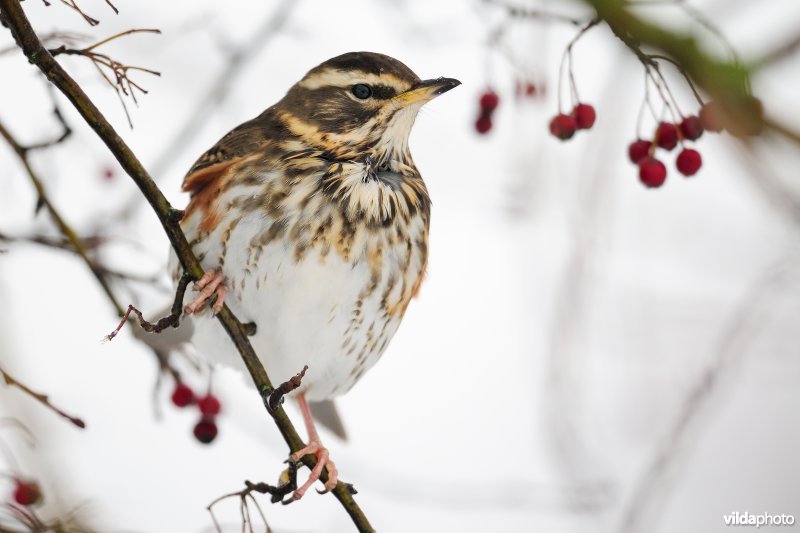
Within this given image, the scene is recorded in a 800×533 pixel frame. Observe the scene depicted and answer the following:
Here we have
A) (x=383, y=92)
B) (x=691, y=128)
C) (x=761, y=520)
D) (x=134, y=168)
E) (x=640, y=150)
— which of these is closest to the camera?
(x=134, y=168)

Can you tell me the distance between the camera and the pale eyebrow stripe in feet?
9.78

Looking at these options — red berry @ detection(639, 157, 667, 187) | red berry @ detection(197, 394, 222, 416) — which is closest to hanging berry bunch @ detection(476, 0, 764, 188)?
red berry @ detection(639, 157, 667, 187)

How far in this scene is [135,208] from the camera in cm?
387

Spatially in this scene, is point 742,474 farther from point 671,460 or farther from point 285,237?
point 285,237

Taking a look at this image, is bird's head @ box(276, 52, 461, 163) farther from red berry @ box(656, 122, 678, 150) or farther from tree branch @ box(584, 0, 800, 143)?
tree branch @ box(584, 0, 800, 143)

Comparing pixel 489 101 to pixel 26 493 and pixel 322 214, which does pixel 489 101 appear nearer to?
pixel 322 214

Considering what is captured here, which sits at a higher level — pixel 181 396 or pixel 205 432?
pixel 181 396

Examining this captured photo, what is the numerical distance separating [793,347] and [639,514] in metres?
1.64

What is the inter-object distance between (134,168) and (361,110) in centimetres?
115

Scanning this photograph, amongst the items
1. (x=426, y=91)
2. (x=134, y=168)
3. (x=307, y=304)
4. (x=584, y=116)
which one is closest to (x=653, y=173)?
(x=584, y=116)

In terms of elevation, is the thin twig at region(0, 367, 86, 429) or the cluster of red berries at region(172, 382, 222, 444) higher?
the cluster of red berries at region(172, 382, 222, 444)

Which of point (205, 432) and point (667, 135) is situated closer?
point (667, 135)

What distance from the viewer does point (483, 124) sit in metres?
3.42

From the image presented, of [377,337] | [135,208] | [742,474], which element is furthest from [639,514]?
[742,474]
